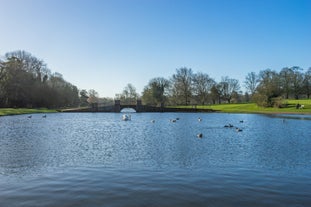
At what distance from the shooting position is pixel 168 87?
12312cm

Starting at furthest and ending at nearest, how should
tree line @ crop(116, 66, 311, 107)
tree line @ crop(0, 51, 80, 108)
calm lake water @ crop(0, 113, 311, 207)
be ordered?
1. tree line @ crop(116, 66, 311, 107)
2. tree line @ crop(0, 51, 80, 108)
3. calm lake water @ crop(0, 113, 311, 207)

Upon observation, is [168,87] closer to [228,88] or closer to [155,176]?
[228,88]

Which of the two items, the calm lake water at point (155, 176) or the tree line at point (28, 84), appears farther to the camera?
the tree line at point (28, 84)

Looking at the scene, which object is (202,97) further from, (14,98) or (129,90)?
(14,98)

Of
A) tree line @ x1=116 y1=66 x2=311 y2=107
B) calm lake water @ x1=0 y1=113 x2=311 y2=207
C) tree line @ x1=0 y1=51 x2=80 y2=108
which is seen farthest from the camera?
tree line @ x1=116 y1=66 x2=311 y2=107

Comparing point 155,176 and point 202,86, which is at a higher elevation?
point 202,86

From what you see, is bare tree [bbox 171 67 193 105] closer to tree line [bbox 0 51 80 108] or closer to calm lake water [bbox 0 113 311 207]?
tree line [bbox 0 51 80 108]

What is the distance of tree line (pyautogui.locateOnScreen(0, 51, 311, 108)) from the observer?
83.8 metres

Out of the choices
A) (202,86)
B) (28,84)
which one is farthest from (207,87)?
(28,84)

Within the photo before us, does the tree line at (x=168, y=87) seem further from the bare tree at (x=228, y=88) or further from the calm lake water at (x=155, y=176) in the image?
the calm lake water at (x=155, y=176)

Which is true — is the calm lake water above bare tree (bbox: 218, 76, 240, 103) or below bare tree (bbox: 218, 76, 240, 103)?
below

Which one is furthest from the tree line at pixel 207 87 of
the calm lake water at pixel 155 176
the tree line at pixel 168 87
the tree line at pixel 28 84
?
the calm lake water at pixel 155 176

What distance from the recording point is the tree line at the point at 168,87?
8381cm

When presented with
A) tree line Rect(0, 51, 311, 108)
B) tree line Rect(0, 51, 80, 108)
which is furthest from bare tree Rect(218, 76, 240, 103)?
tree line Rect(0, 51, 80, 108)
